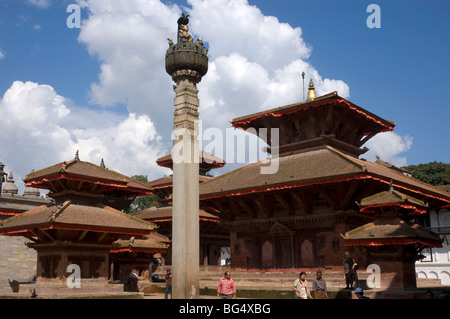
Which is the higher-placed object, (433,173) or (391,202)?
(433,173)

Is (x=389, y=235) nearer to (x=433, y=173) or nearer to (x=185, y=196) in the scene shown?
(x=185, y=196)

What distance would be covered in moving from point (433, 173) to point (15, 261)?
55.5 meters

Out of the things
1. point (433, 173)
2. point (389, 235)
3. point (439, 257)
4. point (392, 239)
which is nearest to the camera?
point (392, 239)

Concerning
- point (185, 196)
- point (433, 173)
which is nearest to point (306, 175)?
point (185, 196)

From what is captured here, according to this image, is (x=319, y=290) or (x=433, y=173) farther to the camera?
(x=433, y=173)

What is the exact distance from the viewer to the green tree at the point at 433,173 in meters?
67.1

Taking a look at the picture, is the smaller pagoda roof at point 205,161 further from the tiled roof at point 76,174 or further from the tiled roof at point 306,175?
the tiled roof at point 76,174

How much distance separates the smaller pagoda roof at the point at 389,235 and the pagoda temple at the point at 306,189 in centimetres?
303

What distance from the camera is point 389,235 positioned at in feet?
59.3

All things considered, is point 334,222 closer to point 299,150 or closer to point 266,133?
point 299,150

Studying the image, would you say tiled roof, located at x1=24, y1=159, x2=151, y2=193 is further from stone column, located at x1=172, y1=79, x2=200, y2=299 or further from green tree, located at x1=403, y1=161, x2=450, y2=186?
green tree, located at x1=403, y1=161, x2=450, y2=186

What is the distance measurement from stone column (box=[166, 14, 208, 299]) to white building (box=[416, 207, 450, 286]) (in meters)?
41.3
